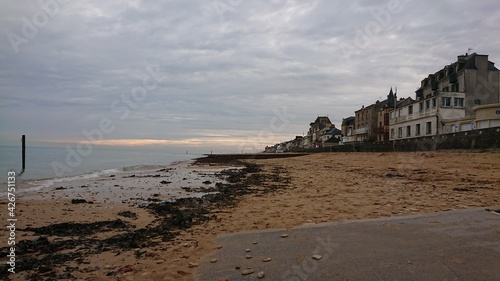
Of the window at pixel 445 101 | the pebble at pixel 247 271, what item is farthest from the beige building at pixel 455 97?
the pebble at pixel 247 271

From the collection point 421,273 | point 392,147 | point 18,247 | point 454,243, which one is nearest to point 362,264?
point 421,273

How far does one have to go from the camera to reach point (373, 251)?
177 inches

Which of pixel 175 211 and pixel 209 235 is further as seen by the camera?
pixel 175 211

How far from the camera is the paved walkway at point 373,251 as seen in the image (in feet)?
12.6

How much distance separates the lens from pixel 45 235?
6.95 m

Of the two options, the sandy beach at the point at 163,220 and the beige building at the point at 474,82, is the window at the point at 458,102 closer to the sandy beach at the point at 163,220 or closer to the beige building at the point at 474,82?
the beige building at the point at 474,82

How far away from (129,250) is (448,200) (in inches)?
313

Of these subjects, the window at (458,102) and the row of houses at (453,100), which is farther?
the window at (458,102)

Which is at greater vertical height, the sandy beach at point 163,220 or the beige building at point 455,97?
the beige building at point 455,97

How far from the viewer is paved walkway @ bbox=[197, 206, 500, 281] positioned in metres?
3.84

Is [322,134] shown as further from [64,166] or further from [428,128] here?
[64,166]

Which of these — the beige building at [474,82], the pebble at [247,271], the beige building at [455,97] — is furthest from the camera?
the beige building at [474,82]

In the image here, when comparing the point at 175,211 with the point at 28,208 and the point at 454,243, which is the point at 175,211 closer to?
the point at 28,208

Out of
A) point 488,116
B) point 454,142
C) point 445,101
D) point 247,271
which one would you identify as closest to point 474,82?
point 445,101
